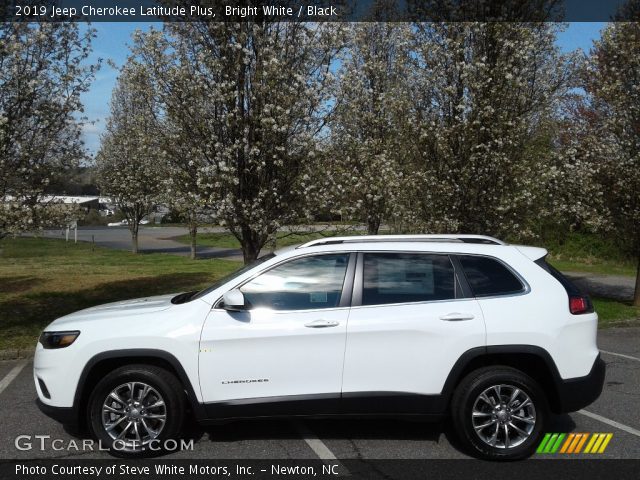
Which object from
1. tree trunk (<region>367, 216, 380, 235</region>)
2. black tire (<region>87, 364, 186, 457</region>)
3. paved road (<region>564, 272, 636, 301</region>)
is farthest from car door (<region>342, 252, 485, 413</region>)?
paved road (<region>564, 272, 636, 301</region>)

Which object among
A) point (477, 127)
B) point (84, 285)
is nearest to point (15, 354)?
point (84, 285)

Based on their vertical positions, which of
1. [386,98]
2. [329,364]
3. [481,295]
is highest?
[386,98]

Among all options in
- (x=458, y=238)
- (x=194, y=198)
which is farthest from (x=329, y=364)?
(x=194, y=198)

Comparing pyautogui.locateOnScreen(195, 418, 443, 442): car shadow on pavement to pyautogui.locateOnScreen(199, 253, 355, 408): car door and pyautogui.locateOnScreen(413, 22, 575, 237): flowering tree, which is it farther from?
pyautogui.locateOnScreen(413, 22, 575, 237): flowering tree

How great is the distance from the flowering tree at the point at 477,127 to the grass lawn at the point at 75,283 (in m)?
6.36

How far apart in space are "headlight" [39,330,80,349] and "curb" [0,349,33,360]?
12.3 feet

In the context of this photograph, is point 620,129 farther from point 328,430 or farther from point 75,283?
point 75,283

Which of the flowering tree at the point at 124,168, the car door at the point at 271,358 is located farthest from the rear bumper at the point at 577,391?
the flowering tree at the point at 124,168

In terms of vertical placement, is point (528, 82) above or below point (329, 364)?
above

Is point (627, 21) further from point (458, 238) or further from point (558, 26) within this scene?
point (458, 238)

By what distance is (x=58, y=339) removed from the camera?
465 centimetres

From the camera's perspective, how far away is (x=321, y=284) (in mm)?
4777

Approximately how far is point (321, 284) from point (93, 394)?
1907 millimetres

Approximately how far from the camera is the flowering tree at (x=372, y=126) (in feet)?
33.8
